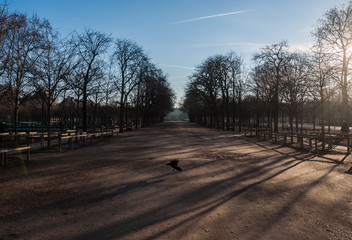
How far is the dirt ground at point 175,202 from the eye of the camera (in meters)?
4.20

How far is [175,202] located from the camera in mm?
5664

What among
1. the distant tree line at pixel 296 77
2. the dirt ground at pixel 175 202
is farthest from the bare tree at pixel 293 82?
the dirt ground at pixel 175 202

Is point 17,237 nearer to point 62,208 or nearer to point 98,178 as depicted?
point 62,208

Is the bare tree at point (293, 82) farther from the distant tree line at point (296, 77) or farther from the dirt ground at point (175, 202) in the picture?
the dirt ground at point (175, 202)

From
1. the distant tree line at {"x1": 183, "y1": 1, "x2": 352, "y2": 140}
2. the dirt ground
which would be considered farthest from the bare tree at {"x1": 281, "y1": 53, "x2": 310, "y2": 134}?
the dirt ground

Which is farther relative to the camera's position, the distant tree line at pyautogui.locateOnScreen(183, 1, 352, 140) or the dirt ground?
the distant tree line at pyautogui.locateOnScreen(183, 1, 352, 140)

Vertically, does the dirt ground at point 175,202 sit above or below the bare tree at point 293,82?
below

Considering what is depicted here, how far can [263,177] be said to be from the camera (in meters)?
8.32

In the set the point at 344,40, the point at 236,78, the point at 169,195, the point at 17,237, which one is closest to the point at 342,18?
the point at 344,40

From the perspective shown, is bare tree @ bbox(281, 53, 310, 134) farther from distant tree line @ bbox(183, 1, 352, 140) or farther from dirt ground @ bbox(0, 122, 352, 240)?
dirt ground @ bbox(0, 122, 352, 240)

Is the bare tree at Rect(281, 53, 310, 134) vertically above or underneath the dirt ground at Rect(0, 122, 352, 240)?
above

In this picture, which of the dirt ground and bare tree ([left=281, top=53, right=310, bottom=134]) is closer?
the dirt ground

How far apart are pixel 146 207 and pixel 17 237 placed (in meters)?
2.18

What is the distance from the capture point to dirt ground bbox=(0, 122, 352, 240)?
420 centimetres
